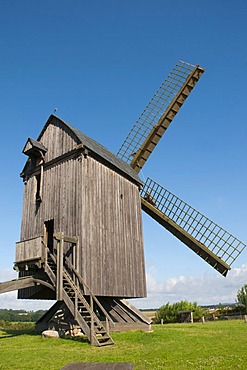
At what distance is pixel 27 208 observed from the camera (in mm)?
17312

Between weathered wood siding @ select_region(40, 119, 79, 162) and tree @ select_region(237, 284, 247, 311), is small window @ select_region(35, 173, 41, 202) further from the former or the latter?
tree @ select_region(237, 284, 247, 311)

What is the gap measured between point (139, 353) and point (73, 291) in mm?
4780

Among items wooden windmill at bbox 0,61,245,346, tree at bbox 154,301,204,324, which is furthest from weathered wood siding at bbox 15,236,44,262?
tree at bbox 154,301,204,324

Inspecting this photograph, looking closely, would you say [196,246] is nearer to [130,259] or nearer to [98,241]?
[130,259]

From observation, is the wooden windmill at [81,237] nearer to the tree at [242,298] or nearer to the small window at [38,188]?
the small window at [38,188]

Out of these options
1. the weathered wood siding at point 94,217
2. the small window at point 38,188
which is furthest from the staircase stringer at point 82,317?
the small window at point 38,188

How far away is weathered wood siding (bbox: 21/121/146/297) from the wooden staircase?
20.6 inches

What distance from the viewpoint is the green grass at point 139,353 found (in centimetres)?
783

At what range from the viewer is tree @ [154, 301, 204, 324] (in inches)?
1264

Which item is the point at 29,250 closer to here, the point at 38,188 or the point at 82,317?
the point at 38,188

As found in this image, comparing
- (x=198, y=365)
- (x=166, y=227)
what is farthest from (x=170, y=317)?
(x=198, y=365)

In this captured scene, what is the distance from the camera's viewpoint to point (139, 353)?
9289mm

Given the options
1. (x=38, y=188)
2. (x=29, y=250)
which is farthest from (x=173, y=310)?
(x=29, y=250)

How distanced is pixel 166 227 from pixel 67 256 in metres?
8.03
